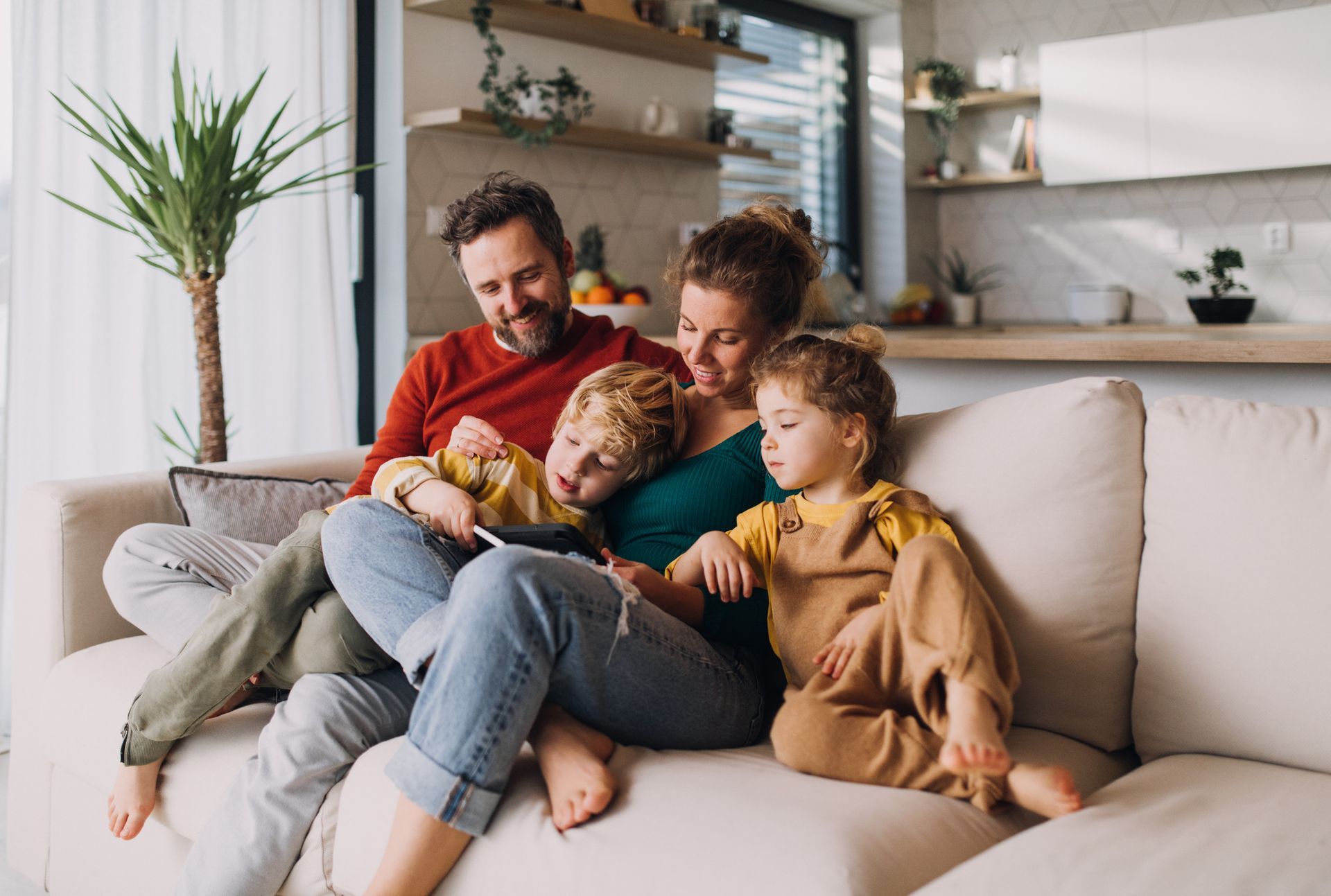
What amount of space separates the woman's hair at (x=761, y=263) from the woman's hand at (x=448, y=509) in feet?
1.63

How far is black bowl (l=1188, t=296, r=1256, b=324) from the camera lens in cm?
407

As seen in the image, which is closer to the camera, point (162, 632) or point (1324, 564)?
point (1324, 564)

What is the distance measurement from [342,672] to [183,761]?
0.29 meters

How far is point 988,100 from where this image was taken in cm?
478

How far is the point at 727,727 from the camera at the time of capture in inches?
59.5

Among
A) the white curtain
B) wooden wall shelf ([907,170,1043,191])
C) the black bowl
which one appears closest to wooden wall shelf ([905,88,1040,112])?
wooden wall shelf ([907,170,1043,191])

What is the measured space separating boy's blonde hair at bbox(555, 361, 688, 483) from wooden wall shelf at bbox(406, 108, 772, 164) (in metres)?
1.73

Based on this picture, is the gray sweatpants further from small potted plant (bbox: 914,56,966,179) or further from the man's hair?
small potted plant (bbox: 914,56,966,179)

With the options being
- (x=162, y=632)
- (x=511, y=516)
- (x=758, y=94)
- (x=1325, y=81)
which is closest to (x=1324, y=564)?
(x=511, y=516)

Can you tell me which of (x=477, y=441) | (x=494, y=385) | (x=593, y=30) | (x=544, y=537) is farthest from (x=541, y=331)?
A: (x=593, y=30)

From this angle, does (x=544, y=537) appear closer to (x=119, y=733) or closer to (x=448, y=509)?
(x=448, y=509)

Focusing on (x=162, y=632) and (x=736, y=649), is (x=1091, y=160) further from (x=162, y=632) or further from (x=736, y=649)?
(x=162, y=632)

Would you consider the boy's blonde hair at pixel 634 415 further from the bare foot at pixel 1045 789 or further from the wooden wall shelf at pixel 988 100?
the wooden wall shelf at pixel 988 100

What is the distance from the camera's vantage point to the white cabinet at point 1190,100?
3.94 meters
